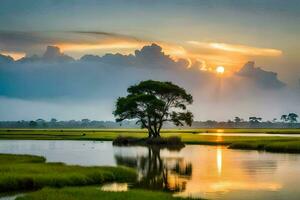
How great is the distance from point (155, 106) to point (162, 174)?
68.6 metres

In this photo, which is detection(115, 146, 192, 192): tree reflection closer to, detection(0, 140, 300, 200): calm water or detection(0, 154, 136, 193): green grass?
detection(0, 140, 300, 200): calm water

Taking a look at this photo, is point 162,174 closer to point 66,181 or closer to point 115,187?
point 115,187

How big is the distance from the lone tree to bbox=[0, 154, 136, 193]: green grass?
7253 cm

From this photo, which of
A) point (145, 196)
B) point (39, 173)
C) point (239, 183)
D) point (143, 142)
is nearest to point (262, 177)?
point (239, 183)

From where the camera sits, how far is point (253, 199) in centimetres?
3641

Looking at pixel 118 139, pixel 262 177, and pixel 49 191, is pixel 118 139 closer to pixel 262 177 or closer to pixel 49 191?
pixel 262 177

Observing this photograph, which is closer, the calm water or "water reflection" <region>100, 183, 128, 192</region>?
the calm water

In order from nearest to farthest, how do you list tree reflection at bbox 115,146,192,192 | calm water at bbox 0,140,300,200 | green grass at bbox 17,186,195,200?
green grass at bbox 17,186,195,200
calm water at bbox 0,140,300,200
tree reflection at bbox 115,146,192,192

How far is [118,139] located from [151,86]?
16.6m

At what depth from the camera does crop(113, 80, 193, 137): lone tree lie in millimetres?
124694

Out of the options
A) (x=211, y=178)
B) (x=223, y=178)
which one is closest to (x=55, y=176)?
(x=211, y=178)

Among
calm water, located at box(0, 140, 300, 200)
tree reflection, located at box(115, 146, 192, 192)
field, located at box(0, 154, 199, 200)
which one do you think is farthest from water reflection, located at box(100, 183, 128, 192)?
calm water, located at box(0, 140, 300, 200)

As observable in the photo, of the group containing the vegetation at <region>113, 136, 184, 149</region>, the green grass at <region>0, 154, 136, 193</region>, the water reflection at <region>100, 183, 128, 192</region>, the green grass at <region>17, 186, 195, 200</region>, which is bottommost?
the water reflection at <region>100, 183, 128, 192</region>

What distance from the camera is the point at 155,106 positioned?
122938 millimetres
